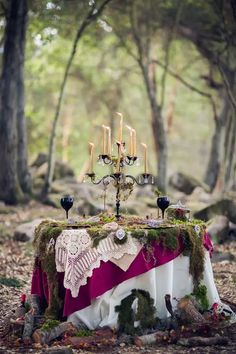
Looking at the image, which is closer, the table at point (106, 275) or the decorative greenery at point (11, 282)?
the table at point (106, 275)

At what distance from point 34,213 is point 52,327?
10874 mm

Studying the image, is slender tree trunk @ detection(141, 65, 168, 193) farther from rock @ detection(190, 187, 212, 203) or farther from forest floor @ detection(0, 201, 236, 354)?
forest floor @ detection(0, 201, 236, 354)

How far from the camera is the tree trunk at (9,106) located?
18141mm

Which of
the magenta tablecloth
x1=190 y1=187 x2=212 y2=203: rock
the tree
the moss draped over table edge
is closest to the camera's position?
the magenta tablecloth

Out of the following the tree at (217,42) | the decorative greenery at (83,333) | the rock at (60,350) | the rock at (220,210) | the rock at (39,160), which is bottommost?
the rock at (60,350)

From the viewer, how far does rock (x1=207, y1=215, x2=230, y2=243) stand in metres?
13.9

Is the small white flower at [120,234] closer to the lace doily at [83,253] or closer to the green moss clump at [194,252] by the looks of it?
the lace doily at [83,253]

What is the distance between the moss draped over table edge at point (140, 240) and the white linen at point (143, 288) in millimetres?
163

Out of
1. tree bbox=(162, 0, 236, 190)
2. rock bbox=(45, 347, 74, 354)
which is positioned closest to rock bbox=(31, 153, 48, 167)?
tree bbox=(162, 0, 236, 190)

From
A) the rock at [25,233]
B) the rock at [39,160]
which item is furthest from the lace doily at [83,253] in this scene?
the rock at [39,160]

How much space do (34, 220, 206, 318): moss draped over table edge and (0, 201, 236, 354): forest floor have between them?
2.37ft

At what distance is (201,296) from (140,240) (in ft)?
3.61

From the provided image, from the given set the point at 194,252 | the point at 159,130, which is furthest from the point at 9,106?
the point at 194,252

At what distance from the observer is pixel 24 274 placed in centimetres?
1071
